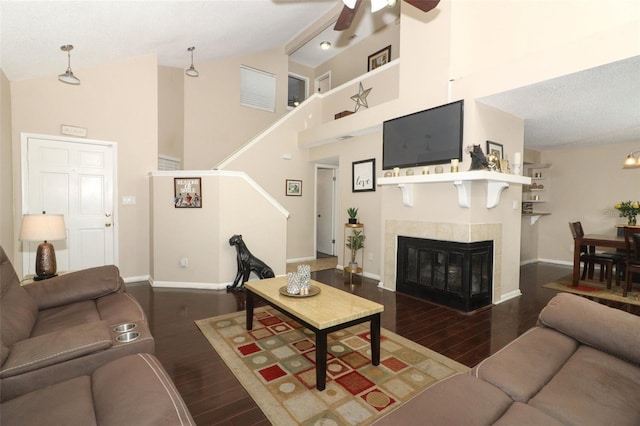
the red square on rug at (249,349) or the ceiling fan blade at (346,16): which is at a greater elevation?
the ceiling fan blade at (346,16)

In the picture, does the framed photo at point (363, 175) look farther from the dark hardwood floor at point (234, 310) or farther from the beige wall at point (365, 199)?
the dark hardwood floor at point (234, 310)

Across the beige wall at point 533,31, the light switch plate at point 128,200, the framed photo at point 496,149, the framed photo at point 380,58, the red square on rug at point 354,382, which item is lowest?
the red square on rug at point 354,382

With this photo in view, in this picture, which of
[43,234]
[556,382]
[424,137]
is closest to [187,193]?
[43,234]

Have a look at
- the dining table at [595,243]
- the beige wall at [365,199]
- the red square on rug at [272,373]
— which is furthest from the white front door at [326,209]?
the red square on rug at [272,373]

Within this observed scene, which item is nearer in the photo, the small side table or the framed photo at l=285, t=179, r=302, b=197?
the small side table

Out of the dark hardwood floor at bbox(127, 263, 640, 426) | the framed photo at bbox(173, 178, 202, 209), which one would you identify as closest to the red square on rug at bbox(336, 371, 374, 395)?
the dark hardwood floor at bbox(127, 263, 640, 426)

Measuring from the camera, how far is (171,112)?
6.14 m

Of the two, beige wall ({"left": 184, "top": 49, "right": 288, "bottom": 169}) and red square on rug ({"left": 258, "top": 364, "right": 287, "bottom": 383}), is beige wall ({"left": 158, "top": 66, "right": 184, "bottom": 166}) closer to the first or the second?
beige wall ({"left": 184, "top": 49, "right": 288, "bottom": 169})

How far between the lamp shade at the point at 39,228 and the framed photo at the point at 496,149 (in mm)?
4680

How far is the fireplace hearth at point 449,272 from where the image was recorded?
3.62m

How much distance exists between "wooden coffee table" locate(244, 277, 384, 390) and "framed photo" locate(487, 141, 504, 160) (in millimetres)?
2577

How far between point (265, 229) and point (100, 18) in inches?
126

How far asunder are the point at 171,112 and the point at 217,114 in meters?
0.90

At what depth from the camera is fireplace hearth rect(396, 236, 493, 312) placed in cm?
362
